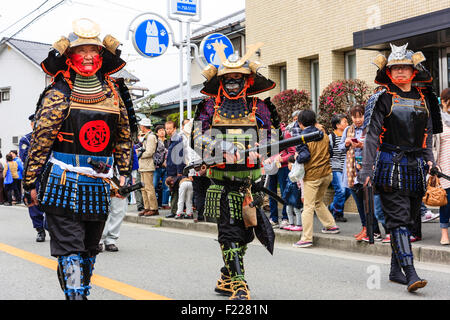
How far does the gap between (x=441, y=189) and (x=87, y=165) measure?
185 inches

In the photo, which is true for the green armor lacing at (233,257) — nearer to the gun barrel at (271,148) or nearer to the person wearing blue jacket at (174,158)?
the gun barrel at (271,148)

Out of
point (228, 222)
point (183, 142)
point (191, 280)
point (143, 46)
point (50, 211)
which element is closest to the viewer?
point (50, 211)

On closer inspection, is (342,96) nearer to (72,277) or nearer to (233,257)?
(233,257)

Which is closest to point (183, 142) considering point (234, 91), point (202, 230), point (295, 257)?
point (202, 230)

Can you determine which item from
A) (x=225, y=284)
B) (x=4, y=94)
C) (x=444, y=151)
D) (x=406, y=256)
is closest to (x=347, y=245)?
(x=444, y=151)

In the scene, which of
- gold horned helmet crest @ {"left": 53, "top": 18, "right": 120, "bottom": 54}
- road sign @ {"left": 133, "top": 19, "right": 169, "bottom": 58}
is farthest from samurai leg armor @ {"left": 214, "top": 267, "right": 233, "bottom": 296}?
road sign @ {"left": 133, "top": 19, "right": 169, "bottom": 58}

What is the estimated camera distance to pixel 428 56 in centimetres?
1205

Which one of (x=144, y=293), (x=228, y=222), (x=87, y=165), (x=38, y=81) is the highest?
(x=38, y=81)

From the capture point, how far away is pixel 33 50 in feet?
109

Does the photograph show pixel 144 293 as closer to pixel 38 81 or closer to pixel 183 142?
pixel 183 142

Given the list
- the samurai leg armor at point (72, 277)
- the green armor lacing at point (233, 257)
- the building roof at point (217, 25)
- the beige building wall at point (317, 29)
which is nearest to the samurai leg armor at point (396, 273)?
the green armor lacing at point (233, 257)

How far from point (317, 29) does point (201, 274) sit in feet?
31.9

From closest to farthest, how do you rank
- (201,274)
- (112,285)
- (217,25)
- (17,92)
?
1. (112,285)
2. (201,274)
3. (217,25)
4. (17,92)

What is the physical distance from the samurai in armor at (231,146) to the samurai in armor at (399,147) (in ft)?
3.49
